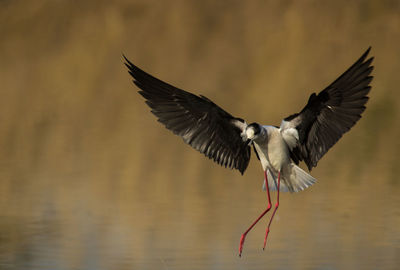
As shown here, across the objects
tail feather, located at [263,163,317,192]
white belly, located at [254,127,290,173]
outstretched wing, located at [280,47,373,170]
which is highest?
outstretched wing, located at [280,47,373,170]

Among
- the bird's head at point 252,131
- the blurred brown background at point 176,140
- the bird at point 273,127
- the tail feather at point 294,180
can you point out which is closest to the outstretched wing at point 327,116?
the bird at point 273,127

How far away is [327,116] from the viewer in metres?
5.07

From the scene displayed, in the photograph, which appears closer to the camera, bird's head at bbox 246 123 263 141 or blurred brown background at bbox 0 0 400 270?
bird's head at bbox 246 123 263 141

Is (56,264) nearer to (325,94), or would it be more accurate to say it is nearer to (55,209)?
(55,209)

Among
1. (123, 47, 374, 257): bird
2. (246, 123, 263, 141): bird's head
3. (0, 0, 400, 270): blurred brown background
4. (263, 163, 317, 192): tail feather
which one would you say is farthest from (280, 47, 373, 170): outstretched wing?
(0, 0, 400, 270): blurred brown background

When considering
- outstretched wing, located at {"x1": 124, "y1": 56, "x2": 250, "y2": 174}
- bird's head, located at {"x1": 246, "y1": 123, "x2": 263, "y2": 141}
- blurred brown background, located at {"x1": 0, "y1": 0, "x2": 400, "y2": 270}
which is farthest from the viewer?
blurred brown background, located at {"x1": 0, "y1": 0, "x2": 400, "y2": 270}

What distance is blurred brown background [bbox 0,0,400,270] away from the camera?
5910 millimetres

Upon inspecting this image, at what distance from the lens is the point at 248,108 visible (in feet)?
35.9

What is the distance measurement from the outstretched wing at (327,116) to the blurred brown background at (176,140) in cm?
74

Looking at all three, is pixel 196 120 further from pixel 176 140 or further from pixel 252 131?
pixel 176 140

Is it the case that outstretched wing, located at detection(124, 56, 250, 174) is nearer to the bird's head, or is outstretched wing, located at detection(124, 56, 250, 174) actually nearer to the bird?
the bird

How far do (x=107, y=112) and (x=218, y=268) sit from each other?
6.15 metres

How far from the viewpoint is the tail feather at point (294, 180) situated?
512cm

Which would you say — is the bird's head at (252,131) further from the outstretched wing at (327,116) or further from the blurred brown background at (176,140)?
the blurred brown background at (176,140)
